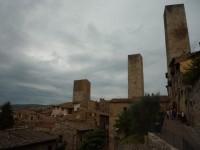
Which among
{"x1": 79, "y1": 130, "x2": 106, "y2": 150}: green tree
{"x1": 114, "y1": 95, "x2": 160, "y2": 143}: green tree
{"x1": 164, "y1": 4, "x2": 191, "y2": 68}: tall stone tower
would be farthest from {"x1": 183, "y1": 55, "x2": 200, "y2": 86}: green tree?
{"x1": 164, "y1": 4, "x2": 191, "y2": 68}: tall stone tower

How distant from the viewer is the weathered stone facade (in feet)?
150

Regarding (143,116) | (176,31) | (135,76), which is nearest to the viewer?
(143,116)

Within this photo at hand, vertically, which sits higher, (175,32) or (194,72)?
(175,32)

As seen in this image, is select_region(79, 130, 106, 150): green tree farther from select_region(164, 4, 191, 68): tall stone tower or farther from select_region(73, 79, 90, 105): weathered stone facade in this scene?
select_region(73, 79, 90, 105): weathered stone facade

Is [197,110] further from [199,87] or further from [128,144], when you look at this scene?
[128,144]

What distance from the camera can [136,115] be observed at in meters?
14.0

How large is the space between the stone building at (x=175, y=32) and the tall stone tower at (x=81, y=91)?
800 inches

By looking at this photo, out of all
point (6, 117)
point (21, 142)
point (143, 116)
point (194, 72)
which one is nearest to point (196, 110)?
point (194, 72)

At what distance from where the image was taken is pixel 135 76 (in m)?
33.8

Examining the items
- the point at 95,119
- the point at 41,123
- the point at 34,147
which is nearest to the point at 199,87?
the point at 34,147

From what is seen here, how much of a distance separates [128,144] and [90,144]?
11708 mm

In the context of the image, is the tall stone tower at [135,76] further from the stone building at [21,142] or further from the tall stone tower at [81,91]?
the stone building at [21,142]

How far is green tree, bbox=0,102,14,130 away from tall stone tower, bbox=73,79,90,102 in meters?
14.5

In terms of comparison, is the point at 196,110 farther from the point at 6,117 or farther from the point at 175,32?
the point at 6,117
